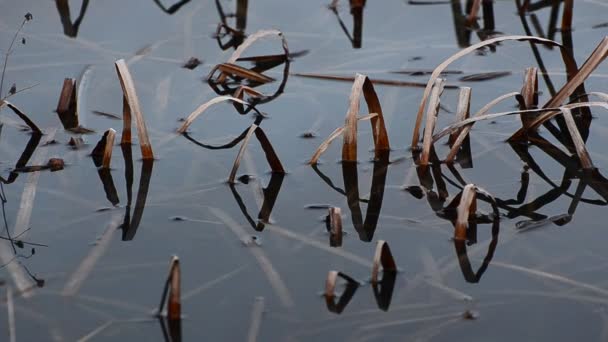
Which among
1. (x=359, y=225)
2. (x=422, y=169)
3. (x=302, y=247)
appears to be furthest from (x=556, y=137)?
(x=302, y=247)

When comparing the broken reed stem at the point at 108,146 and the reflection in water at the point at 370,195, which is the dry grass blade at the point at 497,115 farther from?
the broken reed stem at the point at 108,146

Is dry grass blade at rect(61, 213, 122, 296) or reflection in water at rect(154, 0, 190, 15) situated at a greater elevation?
reflection in water at rect(154, 0, 190, 15)

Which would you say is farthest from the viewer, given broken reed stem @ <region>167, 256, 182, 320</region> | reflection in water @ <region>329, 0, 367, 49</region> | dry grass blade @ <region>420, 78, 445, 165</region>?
reflection in water @ <region>329, 0, 367, 49</region>

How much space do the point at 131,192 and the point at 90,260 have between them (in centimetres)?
53

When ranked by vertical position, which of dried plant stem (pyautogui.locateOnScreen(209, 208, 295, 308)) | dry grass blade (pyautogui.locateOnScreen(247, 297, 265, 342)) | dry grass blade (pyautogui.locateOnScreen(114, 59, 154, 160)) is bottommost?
dried plant stem (pyautogui.locateOnScreen(209, 208, 295, 308))

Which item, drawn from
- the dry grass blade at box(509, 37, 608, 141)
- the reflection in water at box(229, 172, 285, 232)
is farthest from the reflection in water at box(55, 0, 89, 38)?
the dry grass blade at box(509, 37, 608, 141)

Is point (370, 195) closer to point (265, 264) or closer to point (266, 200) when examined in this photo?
point (266, 200)

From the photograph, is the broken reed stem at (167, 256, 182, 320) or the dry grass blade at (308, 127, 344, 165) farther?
the dry grass blade at (308, 127, 344, 165)

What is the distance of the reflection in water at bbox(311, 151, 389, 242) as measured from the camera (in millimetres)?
Result: 3578

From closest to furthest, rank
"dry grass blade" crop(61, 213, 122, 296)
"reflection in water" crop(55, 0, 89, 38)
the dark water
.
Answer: the dark water, "dry grass blade" crop(61, 213, 122, 296), "reflection in water" crop(55, 0, 89, 38)

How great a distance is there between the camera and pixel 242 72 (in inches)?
187

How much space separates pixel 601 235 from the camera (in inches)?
138

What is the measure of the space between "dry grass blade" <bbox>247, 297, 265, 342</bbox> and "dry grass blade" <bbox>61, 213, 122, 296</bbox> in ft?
1.98

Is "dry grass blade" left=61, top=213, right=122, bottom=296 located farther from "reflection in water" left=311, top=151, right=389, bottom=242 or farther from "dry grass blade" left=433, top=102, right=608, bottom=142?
"dry grass blade" left=433, top=102, right=608, bottom=142
